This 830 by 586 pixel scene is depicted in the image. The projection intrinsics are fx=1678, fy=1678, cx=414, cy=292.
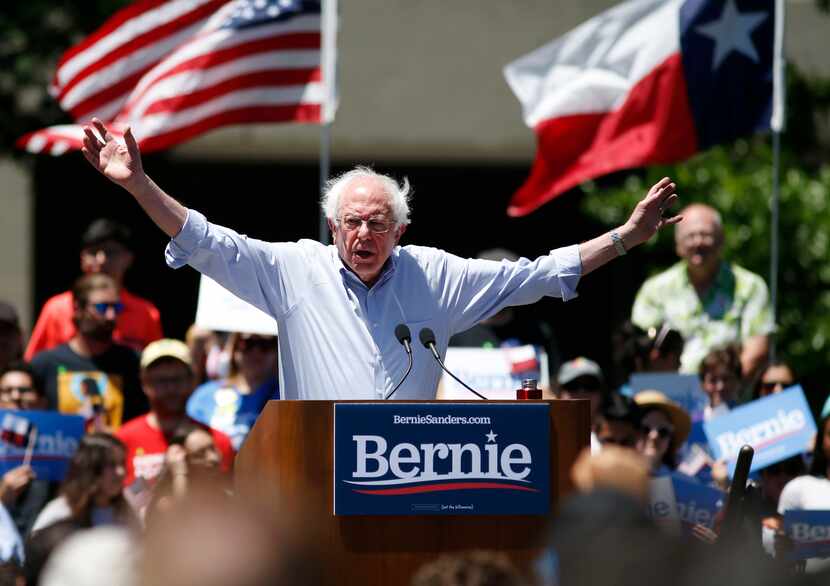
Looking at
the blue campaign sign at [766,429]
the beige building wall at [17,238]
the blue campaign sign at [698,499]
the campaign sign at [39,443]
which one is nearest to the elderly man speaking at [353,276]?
the blue campaign sign at [698,499]

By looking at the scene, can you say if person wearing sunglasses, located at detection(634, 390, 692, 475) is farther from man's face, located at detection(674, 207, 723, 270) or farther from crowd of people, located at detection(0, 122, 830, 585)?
man's face, located at detection(674, 207, 723, 270)

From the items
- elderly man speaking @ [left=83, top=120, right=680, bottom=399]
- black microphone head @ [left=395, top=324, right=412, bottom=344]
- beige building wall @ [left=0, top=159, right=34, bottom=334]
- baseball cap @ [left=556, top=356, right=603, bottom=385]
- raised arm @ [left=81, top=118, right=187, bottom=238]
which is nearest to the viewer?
black microphone head @ [left=395, top=324, right=412, bottom=344]

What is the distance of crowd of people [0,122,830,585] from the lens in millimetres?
3324

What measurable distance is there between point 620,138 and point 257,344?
3.39m

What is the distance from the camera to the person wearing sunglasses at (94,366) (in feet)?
31.7

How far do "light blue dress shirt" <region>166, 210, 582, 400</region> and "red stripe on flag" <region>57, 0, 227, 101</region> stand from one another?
5.37 m

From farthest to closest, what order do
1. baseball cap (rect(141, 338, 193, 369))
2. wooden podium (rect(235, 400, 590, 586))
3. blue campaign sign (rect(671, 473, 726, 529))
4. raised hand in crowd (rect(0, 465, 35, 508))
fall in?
1. baseball cap (rect(141, 338, 193, 369))
2. raised hand in crowd (rect(0, 465, 35, 508))
3. blue campaign sign (rect(671, 473, 726, 529))
4. wooden podium (rect(235, 400, 590, 586))

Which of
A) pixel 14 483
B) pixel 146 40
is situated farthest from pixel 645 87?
pixel 14 483

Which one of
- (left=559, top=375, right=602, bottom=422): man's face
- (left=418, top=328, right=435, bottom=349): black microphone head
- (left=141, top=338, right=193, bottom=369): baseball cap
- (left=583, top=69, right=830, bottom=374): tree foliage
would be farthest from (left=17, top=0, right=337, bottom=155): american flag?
(left=418, top=328, right=435, bottom=349): black microphone head

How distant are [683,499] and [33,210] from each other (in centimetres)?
1298

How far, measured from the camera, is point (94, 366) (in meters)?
9.75

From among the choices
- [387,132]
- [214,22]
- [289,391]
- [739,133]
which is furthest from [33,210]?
[289,391]

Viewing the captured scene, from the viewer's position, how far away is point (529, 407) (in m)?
5.73

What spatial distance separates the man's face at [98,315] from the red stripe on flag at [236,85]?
2.13 m
